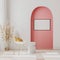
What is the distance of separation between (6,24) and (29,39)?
1.07 meters

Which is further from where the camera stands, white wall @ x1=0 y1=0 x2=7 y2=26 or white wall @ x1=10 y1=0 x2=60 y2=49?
white wall @ x1=10 y1=0 x2=60 y2=49

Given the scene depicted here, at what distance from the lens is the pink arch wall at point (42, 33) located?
23.8 ft

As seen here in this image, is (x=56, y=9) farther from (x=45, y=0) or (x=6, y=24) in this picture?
(x=6, y=24)

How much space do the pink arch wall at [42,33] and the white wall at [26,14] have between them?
8.0 inches

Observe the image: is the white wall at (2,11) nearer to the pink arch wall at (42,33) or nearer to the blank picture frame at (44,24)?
the pink arch wall at (42,33)

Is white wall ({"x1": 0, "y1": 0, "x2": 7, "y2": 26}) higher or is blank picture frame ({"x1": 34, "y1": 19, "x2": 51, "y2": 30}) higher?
white wall ({"x1": 0, "y1": 0, "x2": 7, "y2": 26})

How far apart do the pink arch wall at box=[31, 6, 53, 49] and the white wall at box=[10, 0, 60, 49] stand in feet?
0.67

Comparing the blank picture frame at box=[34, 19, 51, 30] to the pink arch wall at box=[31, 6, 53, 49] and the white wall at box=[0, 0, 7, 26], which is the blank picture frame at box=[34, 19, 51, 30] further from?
the white wall at box=[0, 0, 7, 26]

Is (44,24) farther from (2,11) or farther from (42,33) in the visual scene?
(2,11)

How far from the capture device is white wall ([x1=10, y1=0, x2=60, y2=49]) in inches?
278

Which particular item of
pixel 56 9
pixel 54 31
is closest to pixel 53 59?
pixel 54 31

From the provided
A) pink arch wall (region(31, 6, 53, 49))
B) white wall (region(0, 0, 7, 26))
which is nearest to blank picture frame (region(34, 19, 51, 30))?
pink arch wall (region(31, 6, 53, 49))

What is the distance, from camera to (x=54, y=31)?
23.3ft

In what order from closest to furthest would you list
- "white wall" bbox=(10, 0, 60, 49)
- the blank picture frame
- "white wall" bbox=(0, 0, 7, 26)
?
"white wall" bbox=(0, 0, 7, 26) → "white wall" bbox=(10, 0, 60, 49) → the blank picture frame
